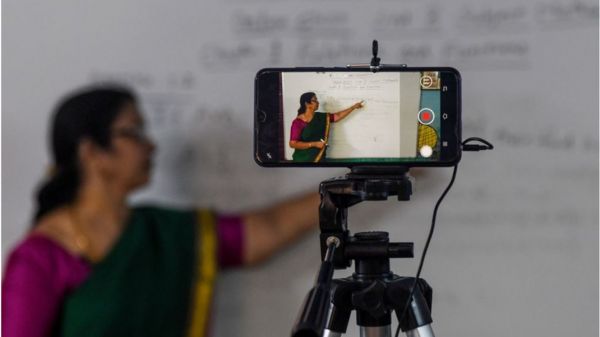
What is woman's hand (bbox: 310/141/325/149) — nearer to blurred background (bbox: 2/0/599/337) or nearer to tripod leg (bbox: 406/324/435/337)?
tripod leg (bbox: 406/324/435/337)

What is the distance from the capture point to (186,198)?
1495 millimetres

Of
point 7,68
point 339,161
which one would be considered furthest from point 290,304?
point 7,68

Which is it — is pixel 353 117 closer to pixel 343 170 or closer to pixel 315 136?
pixel 315 136

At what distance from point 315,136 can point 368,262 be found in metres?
0.16

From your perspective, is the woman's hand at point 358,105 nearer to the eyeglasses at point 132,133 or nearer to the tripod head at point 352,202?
the tripod head at point 352,202

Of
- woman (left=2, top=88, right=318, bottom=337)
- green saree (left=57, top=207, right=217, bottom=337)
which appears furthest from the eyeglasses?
green saree (left=57, top=207, right=217, bottom=337)

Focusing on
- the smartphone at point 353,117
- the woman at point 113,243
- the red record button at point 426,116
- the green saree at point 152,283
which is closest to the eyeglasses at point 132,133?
the woman at point 113,243

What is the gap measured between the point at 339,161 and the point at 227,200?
0.64m

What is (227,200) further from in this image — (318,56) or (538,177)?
(538,177)

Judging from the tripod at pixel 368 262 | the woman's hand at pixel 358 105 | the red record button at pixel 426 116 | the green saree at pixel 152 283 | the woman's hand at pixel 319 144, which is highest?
the woman's hand at pixel 358 105

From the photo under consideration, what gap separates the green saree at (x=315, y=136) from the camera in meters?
0.87

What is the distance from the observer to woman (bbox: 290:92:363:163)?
2.86 ft

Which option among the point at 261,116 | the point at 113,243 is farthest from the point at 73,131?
the point at 261,116

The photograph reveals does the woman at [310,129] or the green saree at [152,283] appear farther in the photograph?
the green saree at [152,283]
